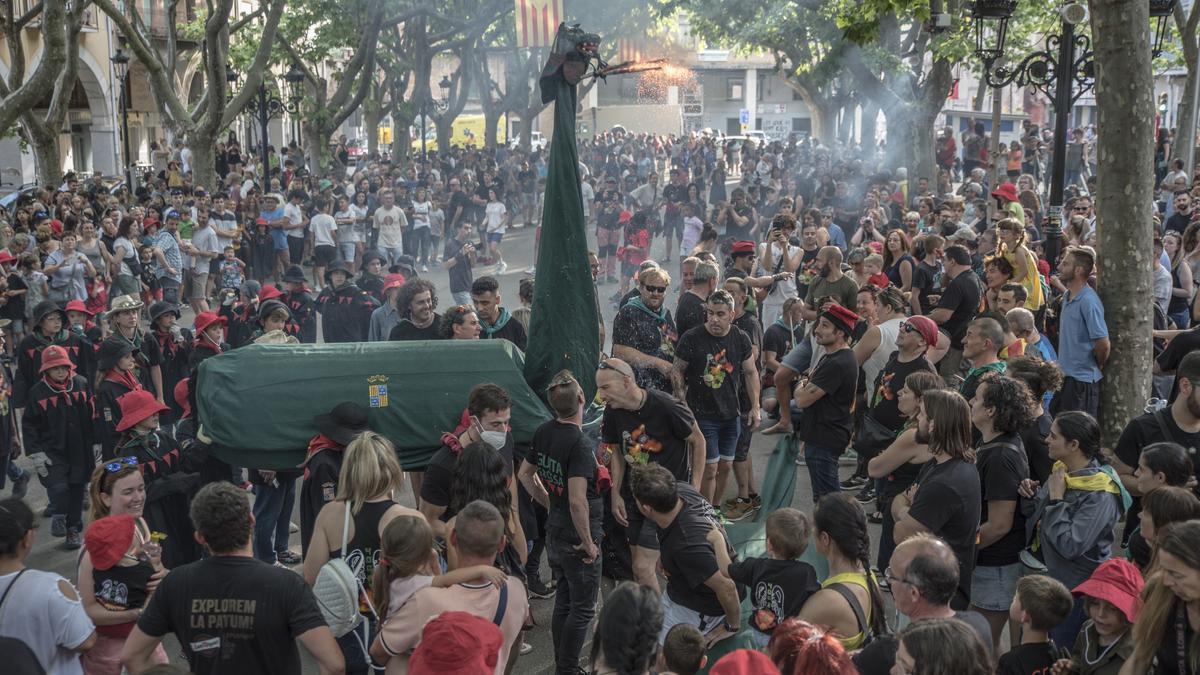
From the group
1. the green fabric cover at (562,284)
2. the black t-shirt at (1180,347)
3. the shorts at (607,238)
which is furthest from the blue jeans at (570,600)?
the shorts at (607,238)

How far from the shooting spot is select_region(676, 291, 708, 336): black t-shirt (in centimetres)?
872

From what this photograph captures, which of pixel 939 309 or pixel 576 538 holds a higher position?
pixel 939 309

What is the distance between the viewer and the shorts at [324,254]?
18.0m

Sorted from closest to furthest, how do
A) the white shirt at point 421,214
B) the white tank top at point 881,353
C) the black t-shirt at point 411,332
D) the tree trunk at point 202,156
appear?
the white tank top at point 881,353 → the black t-shirt at point 411,332 → the white shirt at point 421,214 → the tree trunk at point 202,156

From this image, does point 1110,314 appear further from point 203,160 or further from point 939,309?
point 203,160

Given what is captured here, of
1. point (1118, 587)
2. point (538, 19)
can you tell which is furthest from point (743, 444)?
point (538, 19)

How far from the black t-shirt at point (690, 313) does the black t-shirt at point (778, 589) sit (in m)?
4.17

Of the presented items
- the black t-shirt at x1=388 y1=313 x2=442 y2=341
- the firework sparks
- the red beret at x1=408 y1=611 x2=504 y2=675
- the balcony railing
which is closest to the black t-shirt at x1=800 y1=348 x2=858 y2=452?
the black t-shirt at x1=388 y1=313 x2=442 y2=341

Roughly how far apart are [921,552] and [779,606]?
650mm

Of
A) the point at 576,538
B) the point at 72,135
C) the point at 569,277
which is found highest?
the point at 72,135

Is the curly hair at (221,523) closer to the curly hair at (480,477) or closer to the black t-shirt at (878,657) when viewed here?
the curly hair at (480,477)

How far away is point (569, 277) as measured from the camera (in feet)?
24.9

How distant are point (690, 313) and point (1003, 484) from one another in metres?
3.67

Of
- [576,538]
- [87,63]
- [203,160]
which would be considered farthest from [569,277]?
[87,63]
